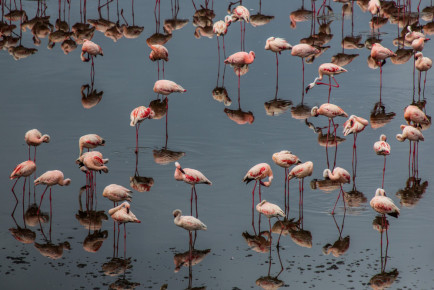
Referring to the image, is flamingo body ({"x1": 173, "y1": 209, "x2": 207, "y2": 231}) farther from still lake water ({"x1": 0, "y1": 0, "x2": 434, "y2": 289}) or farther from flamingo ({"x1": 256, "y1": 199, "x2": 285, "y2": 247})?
flamingo ({"x1": 256, "y1": 199, "x2": 285, "y2": 247})

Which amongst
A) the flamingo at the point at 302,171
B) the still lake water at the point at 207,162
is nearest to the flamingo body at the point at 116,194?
the still lake water at the point at 207,162

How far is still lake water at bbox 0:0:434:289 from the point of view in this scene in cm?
859

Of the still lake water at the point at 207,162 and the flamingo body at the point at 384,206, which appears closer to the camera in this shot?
the still lake water at the point at 207,162

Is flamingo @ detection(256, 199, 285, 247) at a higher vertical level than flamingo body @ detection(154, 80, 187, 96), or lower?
lower

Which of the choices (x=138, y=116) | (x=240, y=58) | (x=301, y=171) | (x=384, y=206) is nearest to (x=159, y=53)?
(x=240, y=58)

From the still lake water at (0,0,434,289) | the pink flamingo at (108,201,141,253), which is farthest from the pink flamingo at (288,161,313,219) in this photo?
the pink flamingo at (108,201,141,253)

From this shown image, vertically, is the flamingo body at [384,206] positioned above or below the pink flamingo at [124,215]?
above

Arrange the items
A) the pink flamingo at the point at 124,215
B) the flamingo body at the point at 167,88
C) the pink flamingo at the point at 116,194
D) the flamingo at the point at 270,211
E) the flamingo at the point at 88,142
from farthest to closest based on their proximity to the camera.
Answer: the flamingo body at the point at 167,88, the flamingo at the point at 88,142, the pink flamingo at the point at 116,194, the flamingo at the point at 270,211, the pink flamingo at the point at 124,215

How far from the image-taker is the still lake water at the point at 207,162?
8594mm

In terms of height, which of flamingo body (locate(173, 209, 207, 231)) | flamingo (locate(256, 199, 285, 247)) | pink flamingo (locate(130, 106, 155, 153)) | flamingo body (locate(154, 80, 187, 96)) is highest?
flamingo body (locate(154, 80, 187, 96))

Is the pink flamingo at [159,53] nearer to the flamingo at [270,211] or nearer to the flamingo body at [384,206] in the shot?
the flamingo at [270,211]

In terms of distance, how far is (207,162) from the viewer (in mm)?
11758

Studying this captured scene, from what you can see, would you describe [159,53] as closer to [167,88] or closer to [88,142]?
[167,88]

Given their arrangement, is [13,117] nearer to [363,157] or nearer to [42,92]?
[42,92]
